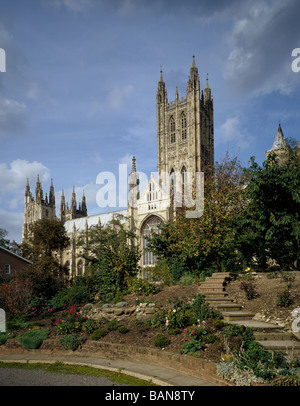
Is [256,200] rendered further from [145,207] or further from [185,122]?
[185,122]

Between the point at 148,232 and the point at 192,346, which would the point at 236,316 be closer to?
the point at 192,346

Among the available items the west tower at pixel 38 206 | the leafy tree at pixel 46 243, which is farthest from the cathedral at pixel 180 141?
the west tower at pixel 38 206

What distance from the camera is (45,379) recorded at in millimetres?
8008

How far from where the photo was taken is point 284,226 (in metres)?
14.4

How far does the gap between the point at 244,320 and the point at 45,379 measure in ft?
20.0

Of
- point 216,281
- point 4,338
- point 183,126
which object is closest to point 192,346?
point 216,281

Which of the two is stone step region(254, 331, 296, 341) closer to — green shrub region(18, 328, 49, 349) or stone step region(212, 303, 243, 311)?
stone step region(212, 303, 243, 311)

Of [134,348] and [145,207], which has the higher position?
[145,207]

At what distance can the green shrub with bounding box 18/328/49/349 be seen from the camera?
10.8 meters

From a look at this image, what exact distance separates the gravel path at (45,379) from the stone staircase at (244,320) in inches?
159

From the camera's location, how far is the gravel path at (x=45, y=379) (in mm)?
7543

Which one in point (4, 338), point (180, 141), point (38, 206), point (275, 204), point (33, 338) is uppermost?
point (180, 141)

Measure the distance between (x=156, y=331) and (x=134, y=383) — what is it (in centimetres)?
282
